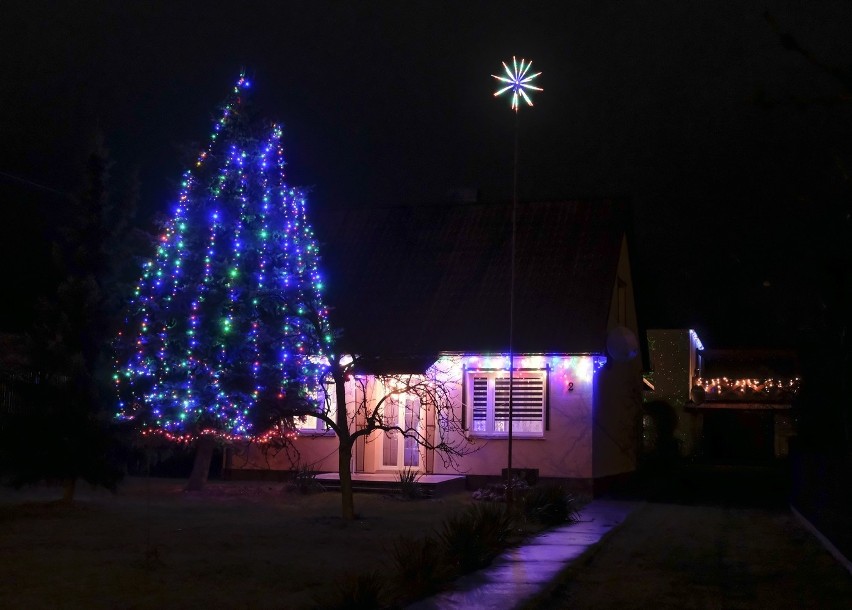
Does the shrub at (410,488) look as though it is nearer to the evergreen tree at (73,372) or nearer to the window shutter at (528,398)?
the window shutter at (528,398)

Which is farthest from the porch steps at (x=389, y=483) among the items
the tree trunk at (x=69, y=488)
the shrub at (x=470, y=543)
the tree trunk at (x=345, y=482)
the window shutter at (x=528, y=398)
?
the shrub at (x=470, y=543)

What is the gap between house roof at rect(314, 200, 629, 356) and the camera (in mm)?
22641

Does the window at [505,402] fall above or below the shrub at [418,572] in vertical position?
above

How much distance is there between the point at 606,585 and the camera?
11.2m

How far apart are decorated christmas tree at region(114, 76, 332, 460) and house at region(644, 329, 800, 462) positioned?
69.8 feet

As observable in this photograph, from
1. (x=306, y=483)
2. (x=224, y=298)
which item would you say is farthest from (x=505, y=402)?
(x=224, y=298)

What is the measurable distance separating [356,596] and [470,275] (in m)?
16.4

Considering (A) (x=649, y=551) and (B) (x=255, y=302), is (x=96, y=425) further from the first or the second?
(A) (x=649, y=551)

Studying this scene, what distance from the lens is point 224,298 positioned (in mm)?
18984

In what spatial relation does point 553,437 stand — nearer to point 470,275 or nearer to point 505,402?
point 505,402

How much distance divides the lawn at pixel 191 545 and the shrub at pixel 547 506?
162cm

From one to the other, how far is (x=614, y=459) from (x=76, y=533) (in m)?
14.8

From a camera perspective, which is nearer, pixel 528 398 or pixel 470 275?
pixel 528 398

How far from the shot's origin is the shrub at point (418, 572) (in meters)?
10.3
